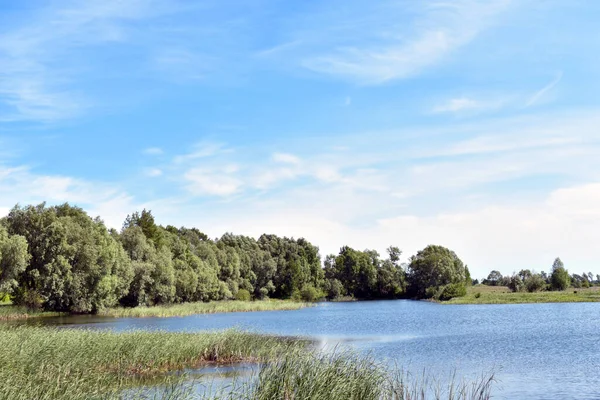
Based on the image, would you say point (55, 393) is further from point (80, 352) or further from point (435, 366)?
point (435, 366)

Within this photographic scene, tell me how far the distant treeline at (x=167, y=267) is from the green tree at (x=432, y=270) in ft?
0.82

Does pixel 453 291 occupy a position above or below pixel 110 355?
above

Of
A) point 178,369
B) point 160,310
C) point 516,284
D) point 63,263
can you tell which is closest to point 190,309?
point 160,310

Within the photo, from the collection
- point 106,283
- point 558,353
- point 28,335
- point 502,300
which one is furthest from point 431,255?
point 28,335

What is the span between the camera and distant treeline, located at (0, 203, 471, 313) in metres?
61.7

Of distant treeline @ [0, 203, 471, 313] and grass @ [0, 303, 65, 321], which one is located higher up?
distant treeline @ [0, 203, 471, 313]

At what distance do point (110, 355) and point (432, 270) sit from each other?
121225 mm

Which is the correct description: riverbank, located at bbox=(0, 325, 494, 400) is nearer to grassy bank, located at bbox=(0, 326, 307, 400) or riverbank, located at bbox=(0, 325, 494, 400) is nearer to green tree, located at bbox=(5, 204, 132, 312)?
grassy bank, located at bbox=(0, 326, 307, 400)

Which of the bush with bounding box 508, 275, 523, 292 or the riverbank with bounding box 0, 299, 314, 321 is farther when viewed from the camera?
the bush with bounding box 508, 275, 523, 292

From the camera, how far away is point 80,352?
19703mm

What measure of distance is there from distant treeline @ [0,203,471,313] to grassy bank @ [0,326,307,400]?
3570 centimetres

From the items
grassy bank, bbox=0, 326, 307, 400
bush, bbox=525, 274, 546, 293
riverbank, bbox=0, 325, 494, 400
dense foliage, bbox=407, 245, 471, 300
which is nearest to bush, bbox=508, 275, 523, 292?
bush, bbox=525, 274, 546, 293

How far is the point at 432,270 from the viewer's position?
13600 cm

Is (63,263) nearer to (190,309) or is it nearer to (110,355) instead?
(190,309)
